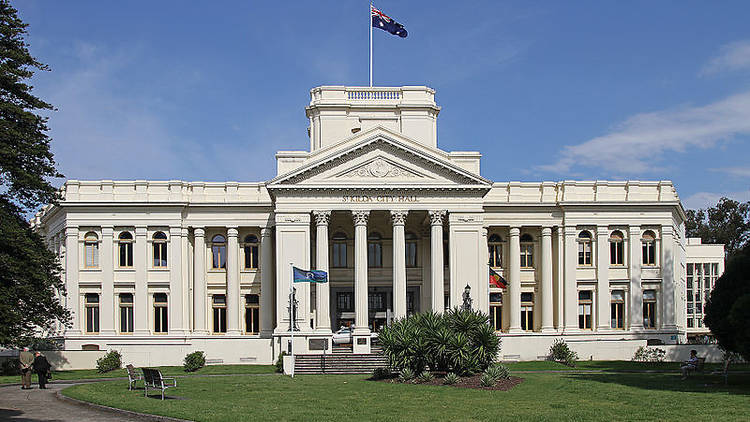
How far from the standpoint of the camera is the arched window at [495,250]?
6381cm

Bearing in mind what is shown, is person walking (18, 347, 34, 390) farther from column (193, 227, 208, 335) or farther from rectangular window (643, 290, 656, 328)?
rectangular window (643, 290, 656, 328)

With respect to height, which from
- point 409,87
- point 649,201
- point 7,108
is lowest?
point 649,201

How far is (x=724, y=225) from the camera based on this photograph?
110312 mm

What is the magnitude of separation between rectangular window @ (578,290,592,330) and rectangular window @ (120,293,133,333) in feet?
103

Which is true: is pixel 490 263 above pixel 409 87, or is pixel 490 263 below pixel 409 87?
below

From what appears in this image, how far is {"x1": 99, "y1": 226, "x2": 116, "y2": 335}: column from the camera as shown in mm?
59781

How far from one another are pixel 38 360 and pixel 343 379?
13.4 m

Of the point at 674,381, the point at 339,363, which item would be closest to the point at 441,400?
the point at 674,381

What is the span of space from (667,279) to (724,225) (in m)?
53.7

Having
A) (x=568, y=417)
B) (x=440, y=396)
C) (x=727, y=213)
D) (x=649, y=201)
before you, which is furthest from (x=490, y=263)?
(x=727, y=213)

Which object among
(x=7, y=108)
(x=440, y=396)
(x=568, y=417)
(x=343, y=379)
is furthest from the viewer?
(x=343, y=379)

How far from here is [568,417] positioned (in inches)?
955

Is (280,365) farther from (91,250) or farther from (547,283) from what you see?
(547,283)

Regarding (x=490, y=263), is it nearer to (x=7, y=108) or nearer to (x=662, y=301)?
(x=662, y=301)
